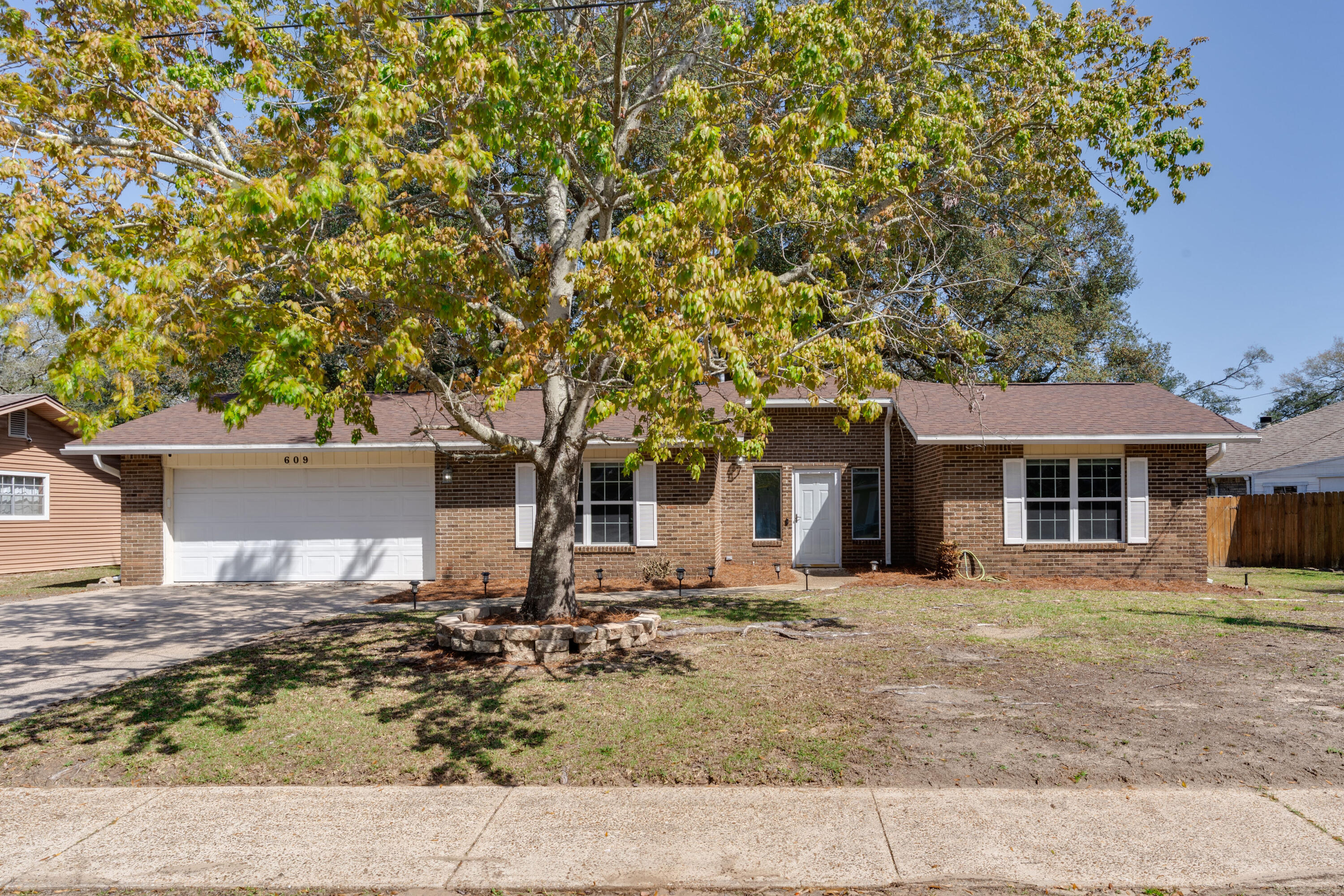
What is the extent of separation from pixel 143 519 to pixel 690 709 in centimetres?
1371

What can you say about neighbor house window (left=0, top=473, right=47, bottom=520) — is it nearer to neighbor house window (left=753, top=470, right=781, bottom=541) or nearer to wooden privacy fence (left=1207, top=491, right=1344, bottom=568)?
neighbor house window (left=753, top=470, right=781, bottom=541)

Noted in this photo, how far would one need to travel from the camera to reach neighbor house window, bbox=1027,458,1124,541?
15.6 metres

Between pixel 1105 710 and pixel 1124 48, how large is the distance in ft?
28.0

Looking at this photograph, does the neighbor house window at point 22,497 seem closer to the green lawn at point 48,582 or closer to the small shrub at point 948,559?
the green lawn at point 48,582

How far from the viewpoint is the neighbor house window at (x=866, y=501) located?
17766 millimetres

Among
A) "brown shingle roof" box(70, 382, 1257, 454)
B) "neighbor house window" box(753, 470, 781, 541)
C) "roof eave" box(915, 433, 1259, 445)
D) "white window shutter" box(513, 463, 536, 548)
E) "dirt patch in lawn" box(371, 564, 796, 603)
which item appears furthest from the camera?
"neighbor house window" box(753, 470, 781, 541)

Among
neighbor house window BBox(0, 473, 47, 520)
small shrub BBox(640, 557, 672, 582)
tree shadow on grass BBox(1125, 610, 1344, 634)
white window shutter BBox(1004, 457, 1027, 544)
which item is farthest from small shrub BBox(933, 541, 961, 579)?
neighbor house window BBox(0, 473, 47, 520)

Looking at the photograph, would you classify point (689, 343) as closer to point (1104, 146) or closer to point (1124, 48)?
point (1104, 146)

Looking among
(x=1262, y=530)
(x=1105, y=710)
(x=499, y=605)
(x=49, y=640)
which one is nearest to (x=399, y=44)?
(x=499, y=605)

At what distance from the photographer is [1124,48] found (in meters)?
11.0

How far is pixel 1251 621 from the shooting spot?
1102 cm

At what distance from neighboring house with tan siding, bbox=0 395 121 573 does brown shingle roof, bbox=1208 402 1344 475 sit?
30492mm

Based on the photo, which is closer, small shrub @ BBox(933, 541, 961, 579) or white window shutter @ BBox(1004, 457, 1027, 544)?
small shrub @ BBox(933, 541, 961, 579)

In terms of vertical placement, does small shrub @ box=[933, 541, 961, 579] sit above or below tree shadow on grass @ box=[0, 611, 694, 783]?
above
